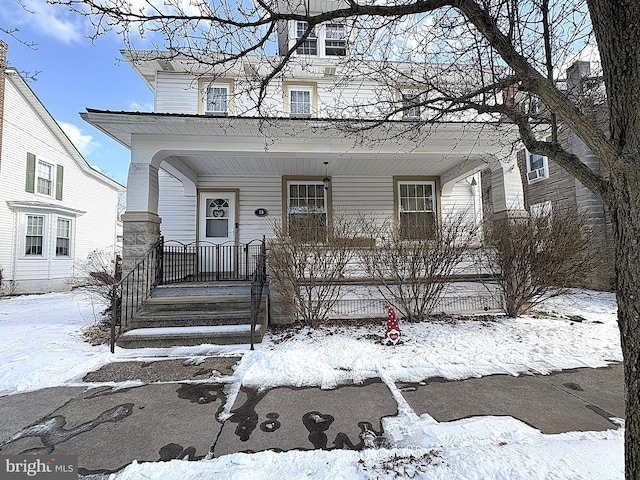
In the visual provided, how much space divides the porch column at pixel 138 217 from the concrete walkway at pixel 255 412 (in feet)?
9.67

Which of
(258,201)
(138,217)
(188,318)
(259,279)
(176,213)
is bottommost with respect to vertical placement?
(188,318)

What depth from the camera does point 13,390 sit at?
3.67 metres

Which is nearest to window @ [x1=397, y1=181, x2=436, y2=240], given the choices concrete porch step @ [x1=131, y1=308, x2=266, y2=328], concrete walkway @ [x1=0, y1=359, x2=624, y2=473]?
concrete porch step @ [x1=131, y1=308, x2=266, y2=328]

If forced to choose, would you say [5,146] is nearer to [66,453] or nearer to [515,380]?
[66,453]

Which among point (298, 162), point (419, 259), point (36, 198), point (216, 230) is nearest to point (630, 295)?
point (419, 259)

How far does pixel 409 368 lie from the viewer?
416cm

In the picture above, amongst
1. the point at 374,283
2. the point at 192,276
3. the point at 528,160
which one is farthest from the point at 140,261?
the point at 528,160

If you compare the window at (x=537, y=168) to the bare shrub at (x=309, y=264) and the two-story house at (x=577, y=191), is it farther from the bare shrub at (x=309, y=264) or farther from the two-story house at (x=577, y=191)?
the bare shrub at (x=309, y=264)

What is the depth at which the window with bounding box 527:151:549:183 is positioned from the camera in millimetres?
12755

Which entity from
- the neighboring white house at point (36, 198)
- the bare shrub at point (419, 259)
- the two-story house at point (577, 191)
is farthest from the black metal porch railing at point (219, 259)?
the neighboring white house at point (36, 198)

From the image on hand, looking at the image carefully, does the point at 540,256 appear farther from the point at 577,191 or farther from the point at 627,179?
the point at 577,191

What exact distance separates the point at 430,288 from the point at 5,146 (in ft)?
50.4

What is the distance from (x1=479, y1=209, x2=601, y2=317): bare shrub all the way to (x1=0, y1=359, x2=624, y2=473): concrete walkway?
258 cm

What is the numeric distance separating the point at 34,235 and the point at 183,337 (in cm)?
1214
